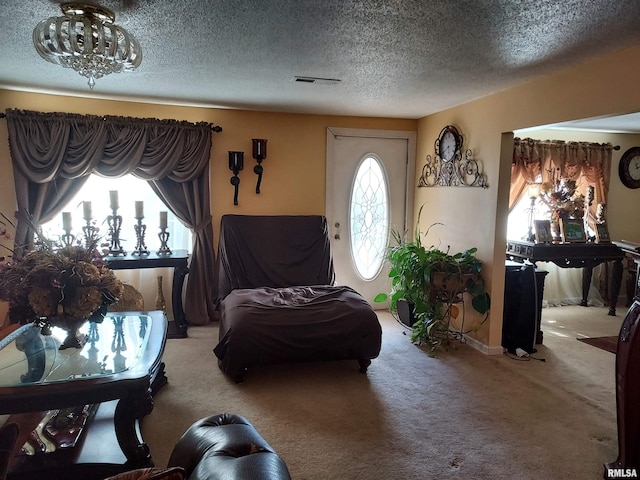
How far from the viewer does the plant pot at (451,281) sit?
359 cm

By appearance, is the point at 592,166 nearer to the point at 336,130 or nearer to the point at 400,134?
the point at 400,134

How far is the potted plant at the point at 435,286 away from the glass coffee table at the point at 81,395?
2.20 m

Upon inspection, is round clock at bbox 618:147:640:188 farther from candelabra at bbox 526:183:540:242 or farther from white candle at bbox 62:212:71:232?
white candle at bbox 62:212:71:232

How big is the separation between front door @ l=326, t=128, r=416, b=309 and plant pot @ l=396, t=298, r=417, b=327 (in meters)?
0.54

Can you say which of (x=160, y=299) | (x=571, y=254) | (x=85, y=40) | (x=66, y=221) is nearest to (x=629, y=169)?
(x=571, y=254)

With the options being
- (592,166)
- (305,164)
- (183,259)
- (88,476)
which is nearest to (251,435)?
(88,476)

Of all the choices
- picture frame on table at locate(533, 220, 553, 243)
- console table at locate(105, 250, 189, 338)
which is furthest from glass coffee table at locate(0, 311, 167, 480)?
picture frame on table at locate(533, 220, 553, 243)

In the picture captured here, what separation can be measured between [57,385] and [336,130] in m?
3.49

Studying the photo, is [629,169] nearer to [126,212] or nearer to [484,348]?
[484,348]

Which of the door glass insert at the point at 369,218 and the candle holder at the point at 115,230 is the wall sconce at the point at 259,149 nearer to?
the door glass insert at the point at 369,218

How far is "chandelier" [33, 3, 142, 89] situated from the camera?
5.87 ft

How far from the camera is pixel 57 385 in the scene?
1.79 meters

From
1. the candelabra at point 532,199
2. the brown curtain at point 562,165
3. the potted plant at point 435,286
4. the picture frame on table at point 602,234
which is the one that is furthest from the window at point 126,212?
the picture frame on table at point 602,234

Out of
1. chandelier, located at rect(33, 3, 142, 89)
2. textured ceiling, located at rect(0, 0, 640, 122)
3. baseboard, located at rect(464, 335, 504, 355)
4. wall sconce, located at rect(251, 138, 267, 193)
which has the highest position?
textured ceiling, located at rect(0, 0, 640, 122)
